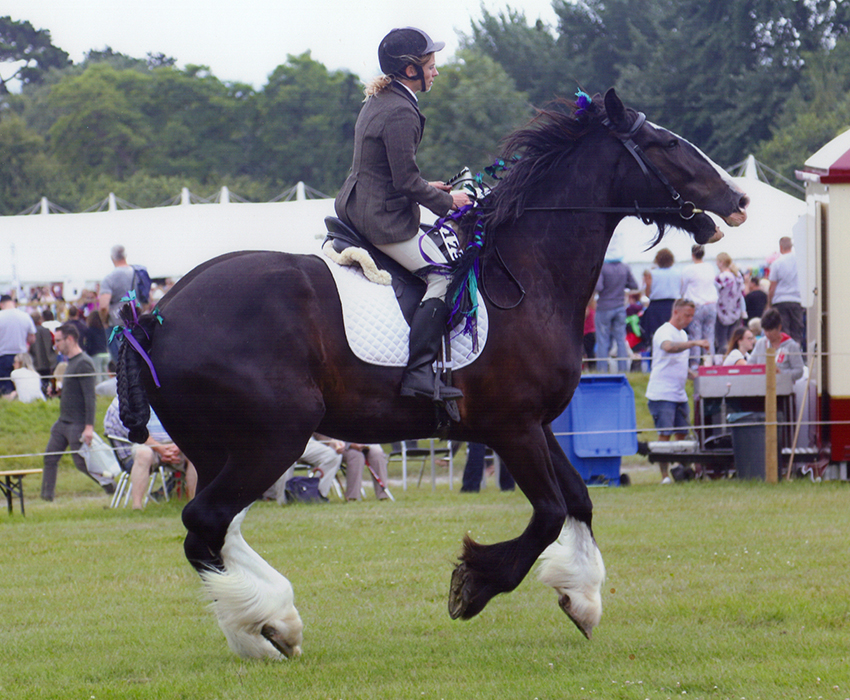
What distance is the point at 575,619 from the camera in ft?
19.2

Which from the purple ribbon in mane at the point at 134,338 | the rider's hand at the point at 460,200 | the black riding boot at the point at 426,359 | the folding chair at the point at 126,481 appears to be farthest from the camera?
the folding chair at the point at 126,481

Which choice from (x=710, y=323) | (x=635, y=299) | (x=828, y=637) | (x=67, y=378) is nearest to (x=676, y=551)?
(x=828, y=637)

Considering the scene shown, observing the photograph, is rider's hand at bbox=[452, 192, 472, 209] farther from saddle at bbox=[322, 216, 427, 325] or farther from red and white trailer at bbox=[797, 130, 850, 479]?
red and white trailer at bbox=[797, 130, 850, 479]

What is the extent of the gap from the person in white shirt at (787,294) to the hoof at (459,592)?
1126 centimetres

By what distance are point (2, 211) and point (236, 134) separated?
1022 centimetres

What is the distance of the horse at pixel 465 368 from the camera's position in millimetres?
5508

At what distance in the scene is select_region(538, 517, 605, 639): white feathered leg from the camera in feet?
19.2

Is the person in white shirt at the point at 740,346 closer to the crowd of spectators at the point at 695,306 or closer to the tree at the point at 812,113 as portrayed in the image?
the crowd of spectators at the point at 695,306

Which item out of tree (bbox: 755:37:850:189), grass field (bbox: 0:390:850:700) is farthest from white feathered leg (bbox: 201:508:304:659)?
tree (bbox: 755:37:850:189)

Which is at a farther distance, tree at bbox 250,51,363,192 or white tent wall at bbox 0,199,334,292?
tree at bbox 250,51,363,192

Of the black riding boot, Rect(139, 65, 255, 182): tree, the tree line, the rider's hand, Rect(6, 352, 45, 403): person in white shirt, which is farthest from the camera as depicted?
Rect(139, 65, 255, 182): tree

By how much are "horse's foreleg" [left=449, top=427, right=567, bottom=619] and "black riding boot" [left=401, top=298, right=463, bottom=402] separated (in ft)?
1.36

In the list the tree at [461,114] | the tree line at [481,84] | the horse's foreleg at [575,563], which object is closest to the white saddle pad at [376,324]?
the horse's foreleg at [575,563]

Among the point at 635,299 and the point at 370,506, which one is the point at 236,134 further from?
the point at 370,506
